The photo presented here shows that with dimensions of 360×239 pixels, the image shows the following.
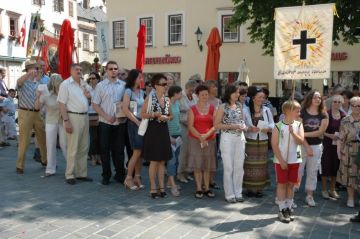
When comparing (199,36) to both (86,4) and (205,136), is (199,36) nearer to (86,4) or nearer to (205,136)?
(205,136)

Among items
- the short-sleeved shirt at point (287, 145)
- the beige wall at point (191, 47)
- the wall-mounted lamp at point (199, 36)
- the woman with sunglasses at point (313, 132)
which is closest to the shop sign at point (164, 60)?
the beige wall at point (191, 47)

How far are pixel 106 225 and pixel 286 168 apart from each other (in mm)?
2341

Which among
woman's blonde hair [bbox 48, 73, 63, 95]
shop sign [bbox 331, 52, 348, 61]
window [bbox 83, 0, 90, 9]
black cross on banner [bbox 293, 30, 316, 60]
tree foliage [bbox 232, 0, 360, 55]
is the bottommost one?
woman's blonde hair [bbox 48, 73, 63, 95]

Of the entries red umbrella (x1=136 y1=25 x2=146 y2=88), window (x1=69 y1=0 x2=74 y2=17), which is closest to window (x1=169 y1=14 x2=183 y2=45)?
red umbrella (x1=136 y1=25 x2=146 y2=88)

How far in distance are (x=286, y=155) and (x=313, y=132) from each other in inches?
36.7

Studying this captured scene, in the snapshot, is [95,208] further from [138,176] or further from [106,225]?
[138,176]

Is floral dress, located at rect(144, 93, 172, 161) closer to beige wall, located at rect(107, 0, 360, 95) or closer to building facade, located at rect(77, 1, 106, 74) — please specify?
beige wall, located at rect(107, 0, 360, 95)

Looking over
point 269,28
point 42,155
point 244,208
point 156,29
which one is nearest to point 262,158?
point 244,208

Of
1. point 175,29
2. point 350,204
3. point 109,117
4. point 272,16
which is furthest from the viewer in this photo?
point 175,29

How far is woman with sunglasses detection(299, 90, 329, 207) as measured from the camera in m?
6.10

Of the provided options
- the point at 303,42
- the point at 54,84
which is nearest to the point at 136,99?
the point at 54,84

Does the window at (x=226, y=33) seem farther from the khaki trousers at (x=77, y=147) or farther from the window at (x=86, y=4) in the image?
the window at (x=86, y=4)

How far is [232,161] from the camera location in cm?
623

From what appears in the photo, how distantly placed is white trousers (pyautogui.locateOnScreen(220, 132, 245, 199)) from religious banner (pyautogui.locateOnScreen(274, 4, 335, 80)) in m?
1.17
